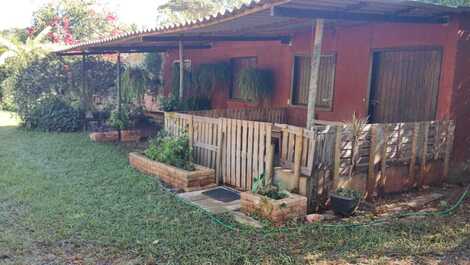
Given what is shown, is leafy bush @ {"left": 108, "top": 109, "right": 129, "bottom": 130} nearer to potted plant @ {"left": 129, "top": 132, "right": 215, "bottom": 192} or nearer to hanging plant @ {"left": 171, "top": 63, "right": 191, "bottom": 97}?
hanging plant @ {"left": 171, "top": 63, "right": 191, "bottom": 97}

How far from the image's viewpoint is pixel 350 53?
794 centimetres

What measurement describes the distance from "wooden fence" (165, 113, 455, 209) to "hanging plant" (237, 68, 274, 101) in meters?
2.81

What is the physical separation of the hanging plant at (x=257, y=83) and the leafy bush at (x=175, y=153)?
2.89 metres

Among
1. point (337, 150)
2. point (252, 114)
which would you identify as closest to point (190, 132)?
point (252, 114)

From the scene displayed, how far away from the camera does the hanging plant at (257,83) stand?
31.0ft

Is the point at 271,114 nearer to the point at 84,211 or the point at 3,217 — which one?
the point at 84,211

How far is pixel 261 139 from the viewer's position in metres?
5.67

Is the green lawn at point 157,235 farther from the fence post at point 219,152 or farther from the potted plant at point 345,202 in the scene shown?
the fence post at point 219,152

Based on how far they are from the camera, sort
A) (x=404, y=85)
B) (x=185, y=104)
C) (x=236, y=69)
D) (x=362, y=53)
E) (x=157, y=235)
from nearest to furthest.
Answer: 1. (x=157, y=235)
2. (x=404, y=85)
3. (x=362, y=53)
4. (x=185, y=104)
5. (x=236, y=69)

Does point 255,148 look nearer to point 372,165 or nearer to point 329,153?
point 329,153

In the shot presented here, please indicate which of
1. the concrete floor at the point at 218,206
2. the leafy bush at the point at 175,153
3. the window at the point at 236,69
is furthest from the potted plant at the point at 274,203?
the window at the point at 236,69

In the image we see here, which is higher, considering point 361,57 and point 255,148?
point 361,57

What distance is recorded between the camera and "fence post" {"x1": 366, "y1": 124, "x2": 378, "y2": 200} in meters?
5.53

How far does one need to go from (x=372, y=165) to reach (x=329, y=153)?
820 mm
